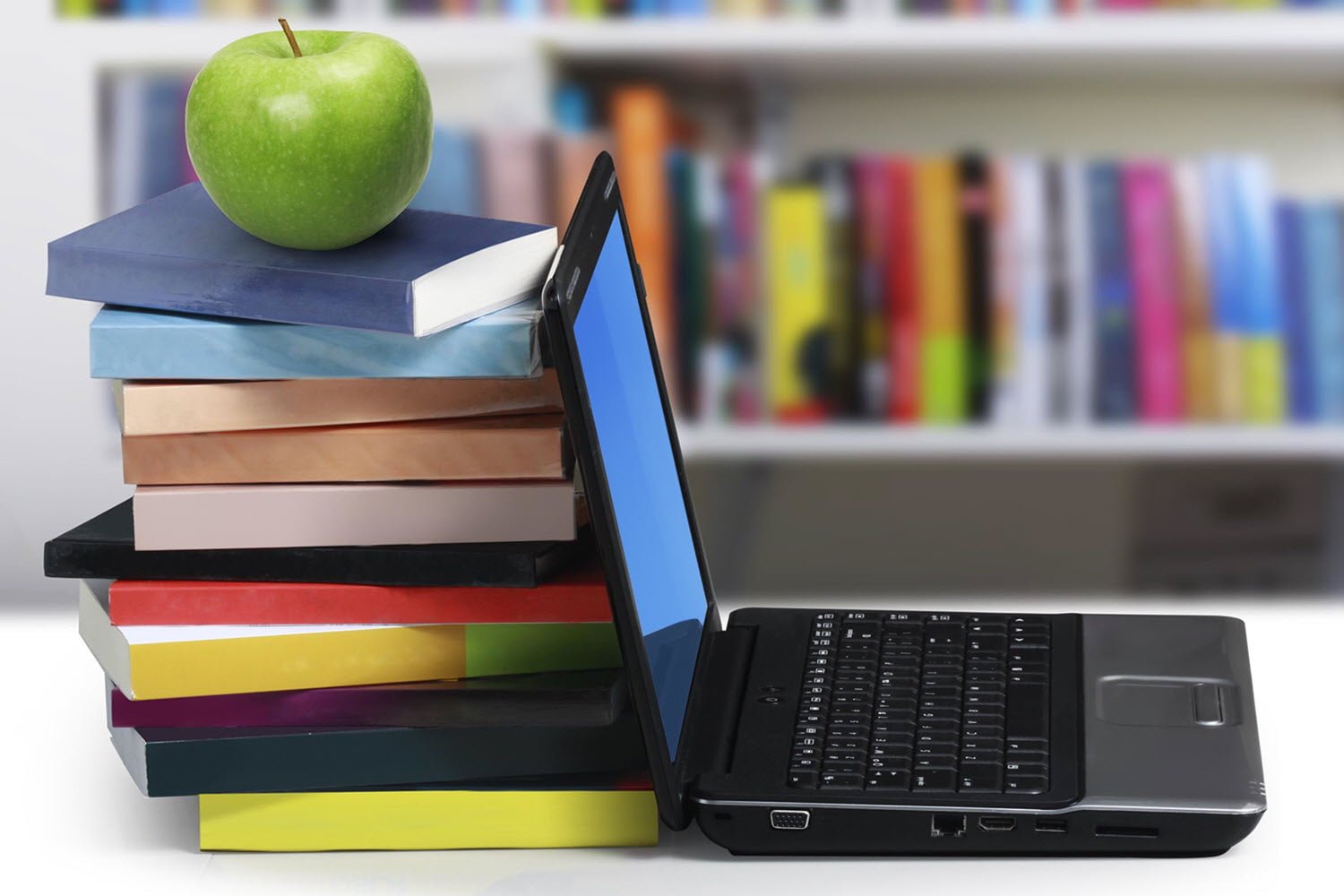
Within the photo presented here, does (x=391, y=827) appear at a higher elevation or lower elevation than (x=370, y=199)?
lower

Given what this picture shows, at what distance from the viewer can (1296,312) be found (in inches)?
→ 74.6

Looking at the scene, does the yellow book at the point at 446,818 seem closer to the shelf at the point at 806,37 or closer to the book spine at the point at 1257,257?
the shelf at the point at 806,37

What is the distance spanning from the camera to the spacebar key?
0.78 m

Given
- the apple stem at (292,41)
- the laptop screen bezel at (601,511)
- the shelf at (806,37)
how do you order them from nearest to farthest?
the laptop screen bezel at (601,511) → the apple stem at (292,41) → the shelf at (806,37)

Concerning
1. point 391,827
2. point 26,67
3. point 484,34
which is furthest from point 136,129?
point 391,827

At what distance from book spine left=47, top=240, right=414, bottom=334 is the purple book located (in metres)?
0.17

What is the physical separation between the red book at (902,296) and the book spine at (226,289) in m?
1.21

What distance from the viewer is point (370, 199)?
764 millimetres

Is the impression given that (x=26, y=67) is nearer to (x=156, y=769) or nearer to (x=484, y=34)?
(x=484, y=34)

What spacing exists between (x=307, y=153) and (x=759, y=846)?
0.37 metres

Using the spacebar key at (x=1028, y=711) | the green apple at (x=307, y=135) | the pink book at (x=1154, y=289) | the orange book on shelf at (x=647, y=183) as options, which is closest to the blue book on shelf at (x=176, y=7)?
the orange book on shelf at (x=647, y=183)

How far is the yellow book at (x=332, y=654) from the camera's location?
75 centimetres

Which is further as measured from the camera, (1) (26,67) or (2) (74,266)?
(1) (26,67)

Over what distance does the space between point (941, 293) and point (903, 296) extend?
4 cm
